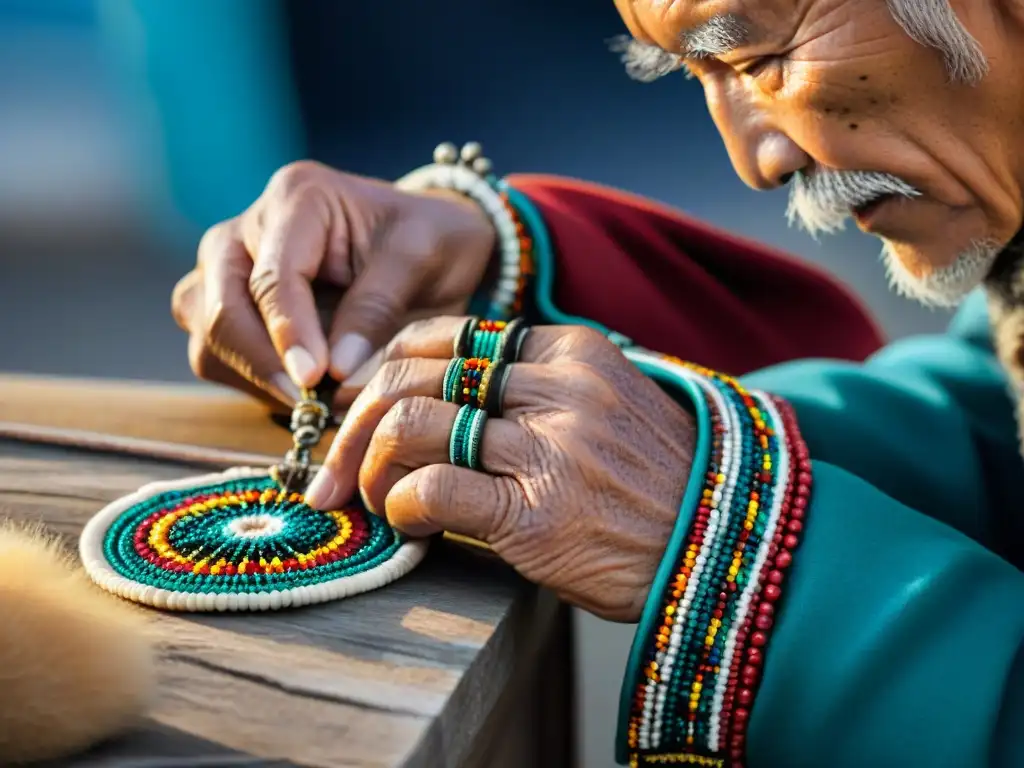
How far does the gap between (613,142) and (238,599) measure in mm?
1836

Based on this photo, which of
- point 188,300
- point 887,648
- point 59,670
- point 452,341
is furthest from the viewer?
point 188,300

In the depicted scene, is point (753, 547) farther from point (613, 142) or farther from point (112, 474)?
point (613, 142)

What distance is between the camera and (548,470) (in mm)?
528

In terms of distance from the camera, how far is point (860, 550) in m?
0.53

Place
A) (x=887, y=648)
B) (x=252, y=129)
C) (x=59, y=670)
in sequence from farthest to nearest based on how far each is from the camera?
1. (x=252, y=129)
2. (x=887, y=648)
3. (x=59, y=670)

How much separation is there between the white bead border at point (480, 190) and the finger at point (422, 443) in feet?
1.04

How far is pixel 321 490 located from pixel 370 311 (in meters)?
0.19

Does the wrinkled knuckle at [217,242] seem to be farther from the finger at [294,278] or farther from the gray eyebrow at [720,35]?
the gray eyebrow at [720,35]

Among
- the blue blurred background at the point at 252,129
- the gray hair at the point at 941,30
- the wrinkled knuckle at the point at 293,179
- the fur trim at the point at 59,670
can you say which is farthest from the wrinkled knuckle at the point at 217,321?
the blue blurred background at the point at 252,129

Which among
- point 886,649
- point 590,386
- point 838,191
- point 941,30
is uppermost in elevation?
point 941,30

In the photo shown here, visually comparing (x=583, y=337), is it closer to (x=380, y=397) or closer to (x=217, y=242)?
(x=380, y=397)

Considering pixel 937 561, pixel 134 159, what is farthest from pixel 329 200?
pixel 134 159

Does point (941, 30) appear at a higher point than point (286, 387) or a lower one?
higher

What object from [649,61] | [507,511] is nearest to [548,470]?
[507,511]
